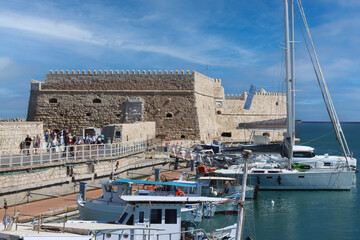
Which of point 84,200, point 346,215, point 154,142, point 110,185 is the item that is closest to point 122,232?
point 110,185

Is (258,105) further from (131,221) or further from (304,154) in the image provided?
(131,221)

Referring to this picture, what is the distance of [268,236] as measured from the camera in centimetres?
1504

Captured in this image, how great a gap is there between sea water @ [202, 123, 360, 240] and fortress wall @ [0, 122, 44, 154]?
1002 cm

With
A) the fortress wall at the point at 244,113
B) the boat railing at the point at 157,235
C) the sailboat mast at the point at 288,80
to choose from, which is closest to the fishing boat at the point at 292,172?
the sailboat mast at the point at 288,80

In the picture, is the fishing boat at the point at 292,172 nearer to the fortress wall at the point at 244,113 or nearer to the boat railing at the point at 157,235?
the boat railing at the point at 157,235

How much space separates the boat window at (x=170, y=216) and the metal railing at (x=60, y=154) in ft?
22.9

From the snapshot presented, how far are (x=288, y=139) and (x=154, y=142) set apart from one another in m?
11.9

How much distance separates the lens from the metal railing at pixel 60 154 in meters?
17.1

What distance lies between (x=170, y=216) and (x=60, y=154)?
8.56 metres

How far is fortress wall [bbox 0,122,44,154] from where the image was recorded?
776 inches

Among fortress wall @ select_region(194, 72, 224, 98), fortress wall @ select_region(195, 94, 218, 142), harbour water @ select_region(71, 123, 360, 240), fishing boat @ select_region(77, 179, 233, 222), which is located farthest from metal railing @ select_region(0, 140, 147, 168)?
fortress wall @ select_region(194, 72, 224, 98)

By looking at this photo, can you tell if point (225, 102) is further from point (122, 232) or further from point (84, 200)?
point (122, 232)

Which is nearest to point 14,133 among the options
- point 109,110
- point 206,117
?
point 109,110

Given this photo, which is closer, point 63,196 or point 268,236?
point 268,236
